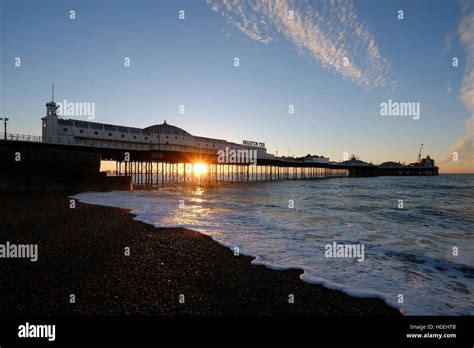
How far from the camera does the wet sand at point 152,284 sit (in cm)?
416

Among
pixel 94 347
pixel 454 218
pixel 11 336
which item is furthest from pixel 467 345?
pixel 454 218

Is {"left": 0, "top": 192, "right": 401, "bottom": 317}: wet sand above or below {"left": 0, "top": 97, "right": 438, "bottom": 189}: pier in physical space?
below

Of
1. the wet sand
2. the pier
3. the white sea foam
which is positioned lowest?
the white sea foam

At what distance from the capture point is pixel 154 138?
52.0 m

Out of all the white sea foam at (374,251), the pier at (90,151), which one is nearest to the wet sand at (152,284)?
→ the white sea foam at (374,251)

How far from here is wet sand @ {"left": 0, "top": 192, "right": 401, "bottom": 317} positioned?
416cm

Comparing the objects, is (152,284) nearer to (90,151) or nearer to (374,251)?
(374,251)

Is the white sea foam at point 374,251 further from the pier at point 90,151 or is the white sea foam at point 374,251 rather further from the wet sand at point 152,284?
the pier at point 90,151

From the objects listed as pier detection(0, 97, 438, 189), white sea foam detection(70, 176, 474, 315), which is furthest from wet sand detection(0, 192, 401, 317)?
pier detection(0, 97, 438, 189)

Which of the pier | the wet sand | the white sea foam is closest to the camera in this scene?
the wet sand

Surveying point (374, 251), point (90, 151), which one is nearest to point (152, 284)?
point (374, 251)

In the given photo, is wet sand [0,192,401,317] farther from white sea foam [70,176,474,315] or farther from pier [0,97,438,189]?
pier [0,97,438,189]

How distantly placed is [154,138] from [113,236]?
46.2m

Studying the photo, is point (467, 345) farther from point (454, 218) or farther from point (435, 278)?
point (454, 218)
